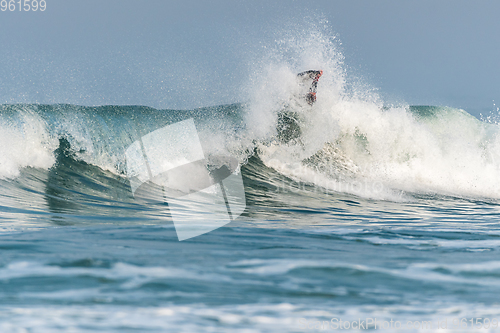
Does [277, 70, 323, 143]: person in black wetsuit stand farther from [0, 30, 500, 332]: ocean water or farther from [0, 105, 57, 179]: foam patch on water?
[0, 105, 57, 179]: foam patch on water

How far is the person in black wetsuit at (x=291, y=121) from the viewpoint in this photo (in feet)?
34.8

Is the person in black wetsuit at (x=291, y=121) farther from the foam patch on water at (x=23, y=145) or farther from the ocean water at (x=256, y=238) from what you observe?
the foam patch on water at (x=23, y=145)

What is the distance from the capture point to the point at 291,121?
1072 cm

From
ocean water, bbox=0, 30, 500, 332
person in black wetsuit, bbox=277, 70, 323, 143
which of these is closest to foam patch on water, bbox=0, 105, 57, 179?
ocean water, bbox=0, 30, 500, 332

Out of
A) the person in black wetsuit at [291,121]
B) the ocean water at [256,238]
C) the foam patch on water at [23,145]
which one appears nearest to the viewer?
the ocean water at [256,238]

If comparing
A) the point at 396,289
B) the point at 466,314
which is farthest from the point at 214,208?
the point at 466,314

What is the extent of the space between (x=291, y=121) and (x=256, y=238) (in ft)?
22.0

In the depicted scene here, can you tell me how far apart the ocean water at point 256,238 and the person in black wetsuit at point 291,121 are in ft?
0.49

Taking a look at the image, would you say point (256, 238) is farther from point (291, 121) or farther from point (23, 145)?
point (291, 121)

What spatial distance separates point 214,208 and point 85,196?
2101 mm

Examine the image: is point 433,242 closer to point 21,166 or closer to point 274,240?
point 274,240

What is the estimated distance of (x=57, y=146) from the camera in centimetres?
904

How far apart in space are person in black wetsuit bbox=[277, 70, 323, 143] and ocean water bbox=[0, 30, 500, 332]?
0.15 m

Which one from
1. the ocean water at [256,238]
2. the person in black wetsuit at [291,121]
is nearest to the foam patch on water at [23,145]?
the ocean water at [256,238]
